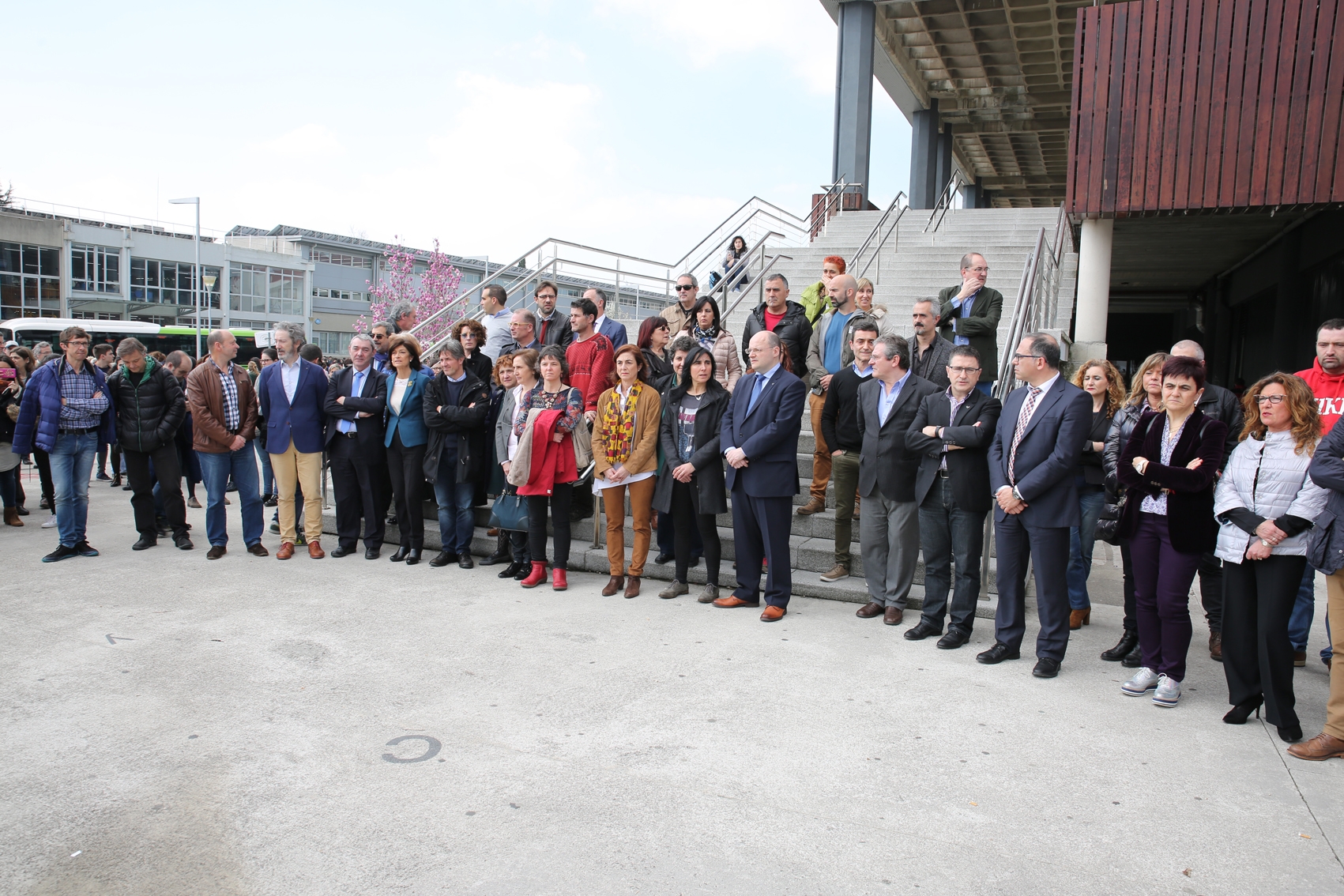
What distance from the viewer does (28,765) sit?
11.6ft

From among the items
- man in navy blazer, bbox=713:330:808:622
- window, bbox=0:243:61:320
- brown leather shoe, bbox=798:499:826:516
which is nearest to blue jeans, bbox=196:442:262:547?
man in navy blazer, bbox=713:330:808:622

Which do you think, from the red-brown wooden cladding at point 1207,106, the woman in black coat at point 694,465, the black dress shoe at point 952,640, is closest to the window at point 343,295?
the red-brown wooden cladding at point 1207,106

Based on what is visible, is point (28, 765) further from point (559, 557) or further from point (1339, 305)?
point (1339, 305)

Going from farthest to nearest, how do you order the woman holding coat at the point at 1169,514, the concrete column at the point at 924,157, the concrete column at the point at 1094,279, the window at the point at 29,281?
the window at the point at 29,281
the concrete column at the point at 924,157
the concrete column at the point at 1094,279
the woman holding coat at the point at 1169,514

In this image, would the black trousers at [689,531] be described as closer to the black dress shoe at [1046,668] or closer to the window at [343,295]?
the black dress shoe at [1046,668]

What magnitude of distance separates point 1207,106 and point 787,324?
778 cm

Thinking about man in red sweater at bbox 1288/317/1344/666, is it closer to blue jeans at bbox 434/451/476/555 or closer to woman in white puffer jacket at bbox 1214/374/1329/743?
woman in white puffer jacket at bbox 1214/374/1329/743

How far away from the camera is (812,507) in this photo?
7.05 m

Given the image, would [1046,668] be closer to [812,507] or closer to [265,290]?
[812,507]

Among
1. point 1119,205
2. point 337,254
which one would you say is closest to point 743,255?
point 1119,205

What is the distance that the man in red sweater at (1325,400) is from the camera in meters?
4.93

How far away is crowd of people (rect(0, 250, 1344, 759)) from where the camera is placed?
419 centimetres

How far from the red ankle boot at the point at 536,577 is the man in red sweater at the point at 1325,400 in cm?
486

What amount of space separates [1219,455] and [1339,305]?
1074 cm
